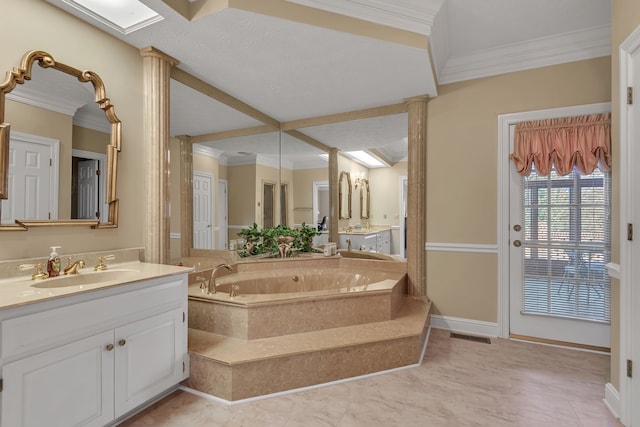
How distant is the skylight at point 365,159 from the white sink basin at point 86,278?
3.37 meters

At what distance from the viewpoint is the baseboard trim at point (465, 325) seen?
3037 millimetres

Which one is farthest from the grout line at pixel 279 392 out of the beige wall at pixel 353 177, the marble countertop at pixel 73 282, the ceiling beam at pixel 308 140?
the ceiling beam at pixel 308 140

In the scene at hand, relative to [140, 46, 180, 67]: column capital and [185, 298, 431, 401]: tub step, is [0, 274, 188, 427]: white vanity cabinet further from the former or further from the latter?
[140, 46, 180, 67]: column capital

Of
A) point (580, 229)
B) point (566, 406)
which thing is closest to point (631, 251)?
point (566, 406)

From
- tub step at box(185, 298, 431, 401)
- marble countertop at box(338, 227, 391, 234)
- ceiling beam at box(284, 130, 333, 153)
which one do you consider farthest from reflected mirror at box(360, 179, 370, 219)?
tub step at box(185, 298, 431, 401)

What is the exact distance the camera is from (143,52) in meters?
2.30

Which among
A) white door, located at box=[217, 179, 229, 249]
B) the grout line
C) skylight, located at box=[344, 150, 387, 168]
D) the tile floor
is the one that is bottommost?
the tile floor

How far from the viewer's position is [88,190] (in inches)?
78.8

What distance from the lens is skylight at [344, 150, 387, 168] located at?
4657mm

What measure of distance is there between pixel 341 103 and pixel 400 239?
2.37 m

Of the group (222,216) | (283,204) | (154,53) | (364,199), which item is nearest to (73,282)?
(154,53)

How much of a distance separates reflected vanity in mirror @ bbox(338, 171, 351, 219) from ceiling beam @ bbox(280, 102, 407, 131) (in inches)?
36.3

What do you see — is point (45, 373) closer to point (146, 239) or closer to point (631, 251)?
point (146, 239)

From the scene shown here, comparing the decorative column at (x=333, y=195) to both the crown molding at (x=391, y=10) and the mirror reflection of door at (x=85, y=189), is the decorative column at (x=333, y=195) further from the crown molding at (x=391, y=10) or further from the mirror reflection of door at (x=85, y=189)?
the mirror reflection of door at (x=85, y=189)
